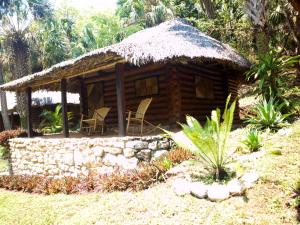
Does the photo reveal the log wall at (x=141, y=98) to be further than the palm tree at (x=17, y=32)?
No

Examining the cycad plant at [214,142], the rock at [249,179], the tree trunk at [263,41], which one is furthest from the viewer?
the tree trunk at [263,41]

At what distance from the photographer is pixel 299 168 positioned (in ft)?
18.7

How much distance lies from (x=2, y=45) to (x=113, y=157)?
1661cm

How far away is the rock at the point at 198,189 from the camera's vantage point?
531 cm

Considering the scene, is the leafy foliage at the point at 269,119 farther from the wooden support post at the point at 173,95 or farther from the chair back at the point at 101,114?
the chair back at the point at 101,114

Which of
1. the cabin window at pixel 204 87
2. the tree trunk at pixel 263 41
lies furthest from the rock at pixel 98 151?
the tree trunk at pixel 263 41

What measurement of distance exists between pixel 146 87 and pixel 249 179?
6622 millimetres

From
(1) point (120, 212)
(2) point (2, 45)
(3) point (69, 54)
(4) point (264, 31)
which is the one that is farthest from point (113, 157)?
(3) point (69, 54)

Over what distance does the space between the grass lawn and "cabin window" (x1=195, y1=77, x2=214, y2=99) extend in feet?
16.2

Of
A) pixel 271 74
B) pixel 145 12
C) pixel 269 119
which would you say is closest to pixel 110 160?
pixel 269 119

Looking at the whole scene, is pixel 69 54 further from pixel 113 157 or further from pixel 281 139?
pixel 281 139

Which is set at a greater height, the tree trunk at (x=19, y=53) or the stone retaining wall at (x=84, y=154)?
the tree trunk at (x=19, y=53)

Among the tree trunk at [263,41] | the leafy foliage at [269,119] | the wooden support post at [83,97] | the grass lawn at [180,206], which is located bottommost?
the grass lawn at [180,206]

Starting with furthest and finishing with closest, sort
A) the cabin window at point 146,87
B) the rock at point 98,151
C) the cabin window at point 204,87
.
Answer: the cabin window at point 204,87
the cabin window at point 146,87
the rock at point 98,151
